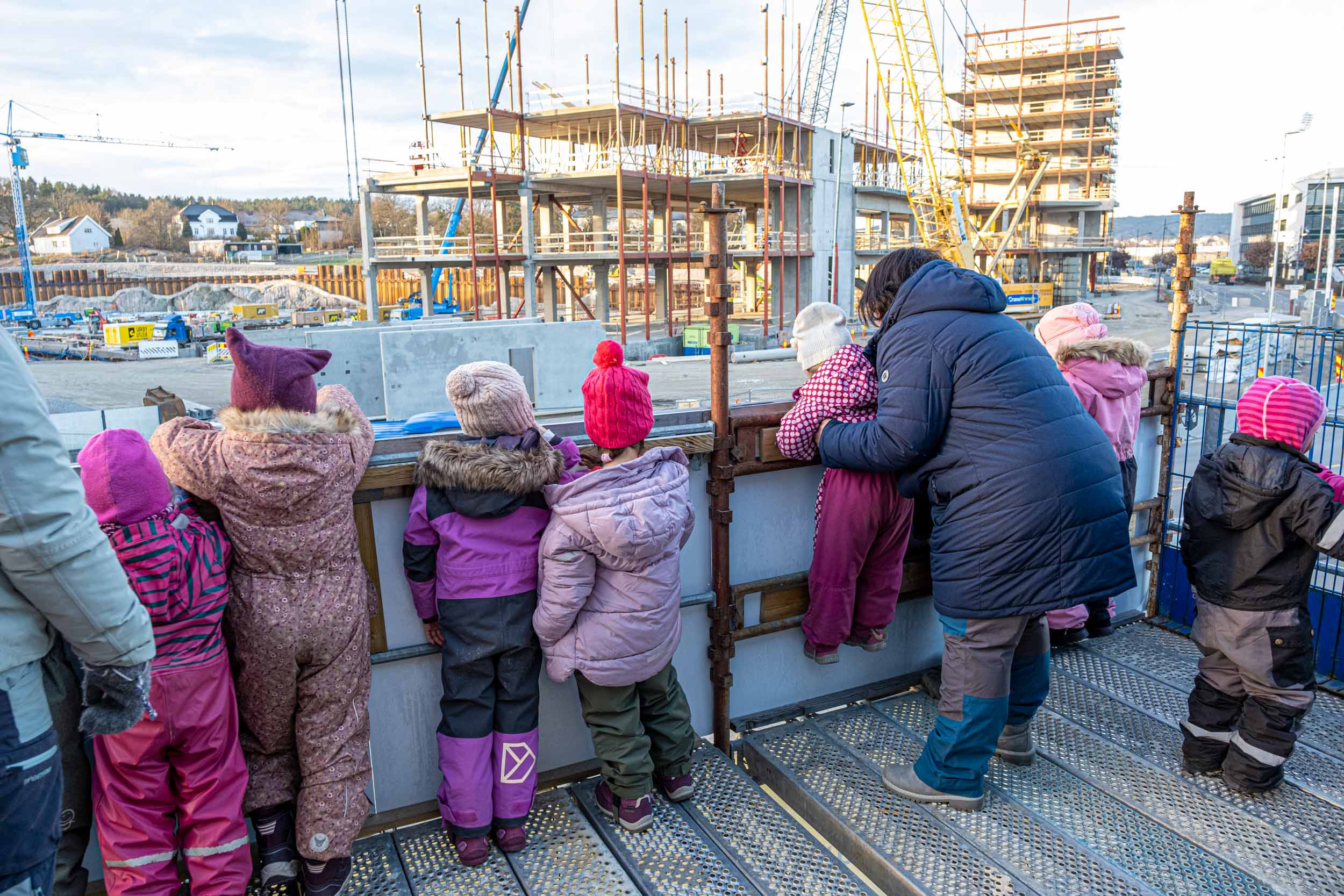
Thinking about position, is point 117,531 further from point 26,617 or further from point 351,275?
point 351,275

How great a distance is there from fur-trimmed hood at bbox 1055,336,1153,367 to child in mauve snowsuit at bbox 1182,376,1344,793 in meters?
0.83

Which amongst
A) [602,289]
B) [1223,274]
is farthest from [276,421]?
[1223,274]

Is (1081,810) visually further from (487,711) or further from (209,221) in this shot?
(209,221)

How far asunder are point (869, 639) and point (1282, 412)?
5.61 ft

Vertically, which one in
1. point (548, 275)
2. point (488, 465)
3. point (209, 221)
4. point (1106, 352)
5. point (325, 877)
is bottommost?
point (325, 877)

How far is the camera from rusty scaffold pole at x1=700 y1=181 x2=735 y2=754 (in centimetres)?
321

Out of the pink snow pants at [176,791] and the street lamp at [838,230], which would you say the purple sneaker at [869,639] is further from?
the street lamp at [838,230]

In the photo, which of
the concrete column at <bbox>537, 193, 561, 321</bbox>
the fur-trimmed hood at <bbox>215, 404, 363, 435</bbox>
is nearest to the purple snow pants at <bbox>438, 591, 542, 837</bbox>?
the fur-trimmed hood at <bbox>215, 404, 363, 435</bbox>

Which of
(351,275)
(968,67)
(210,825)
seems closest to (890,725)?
(210,825)

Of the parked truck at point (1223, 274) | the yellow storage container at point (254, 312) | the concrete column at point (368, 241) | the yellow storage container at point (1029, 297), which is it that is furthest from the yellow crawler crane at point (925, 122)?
the parked truck at point (1223, 274)

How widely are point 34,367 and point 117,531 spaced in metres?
22.0

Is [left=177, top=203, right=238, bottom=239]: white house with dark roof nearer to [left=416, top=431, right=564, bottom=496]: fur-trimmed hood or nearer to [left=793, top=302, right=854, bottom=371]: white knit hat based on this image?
[left=793, top=302, right=854, bottom=371]: white knit hat

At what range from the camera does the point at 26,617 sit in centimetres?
167

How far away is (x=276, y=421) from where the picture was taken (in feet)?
7.73
